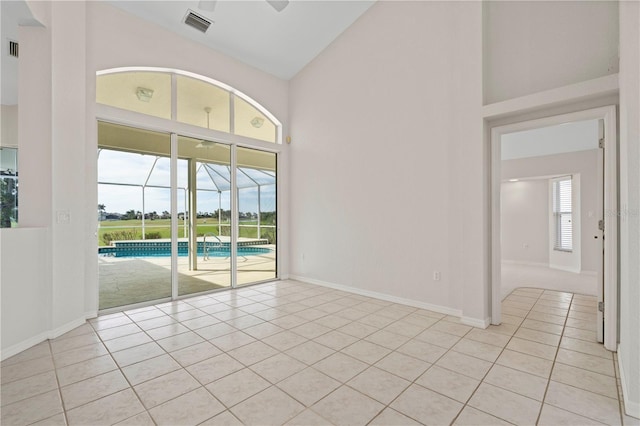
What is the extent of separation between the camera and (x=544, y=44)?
3053 mm

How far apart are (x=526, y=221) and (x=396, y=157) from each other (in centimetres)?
560

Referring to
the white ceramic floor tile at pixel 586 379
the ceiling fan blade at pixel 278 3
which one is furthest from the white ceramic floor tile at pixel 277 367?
the ceiling fan blade at pixel 278 3

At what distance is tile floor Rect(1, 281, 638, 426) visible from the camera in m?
1.85

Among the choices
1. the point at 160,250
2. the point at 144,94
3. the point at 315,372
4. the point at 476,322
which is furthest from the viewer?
the point at 160,250

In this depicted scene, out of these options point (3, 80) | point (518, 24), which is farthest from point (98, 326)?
point (518, 24)

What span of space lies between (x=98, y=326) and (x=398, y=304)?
3.73m

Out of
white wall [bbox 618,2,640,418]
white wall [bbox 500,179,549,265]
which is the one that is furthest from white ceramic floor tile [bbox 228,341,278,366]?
white wall [bbox 500,179,549,265]

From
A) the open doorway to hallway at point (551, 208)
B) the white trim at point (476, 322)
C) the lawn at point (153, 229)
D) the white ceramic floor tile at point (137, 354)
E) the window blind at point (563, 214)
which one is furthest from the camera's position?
the window blind at point (563, 214)

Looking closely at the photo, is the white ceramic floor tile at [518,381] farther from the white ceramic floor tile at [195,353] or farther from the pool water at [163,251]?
the pool water at [163,251]

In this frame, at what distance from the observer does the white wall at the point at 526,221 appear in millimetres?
7402

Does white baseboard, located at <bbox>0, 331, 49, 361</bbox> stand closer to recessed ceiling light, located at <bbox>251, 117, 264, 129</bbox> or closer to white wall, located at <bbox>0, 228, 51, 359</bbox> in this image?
white wall, located at <bbox>0, 228, 51, 359</bbox>

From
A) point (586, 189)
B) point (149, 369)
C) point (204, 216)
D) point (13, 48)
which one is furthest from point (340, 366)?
point (586, 189)

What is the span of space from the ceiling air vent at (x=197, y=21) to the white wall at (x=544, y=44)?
358cm

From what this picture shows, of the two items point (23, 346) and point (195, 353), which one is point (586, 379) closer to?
point (195, 353)
